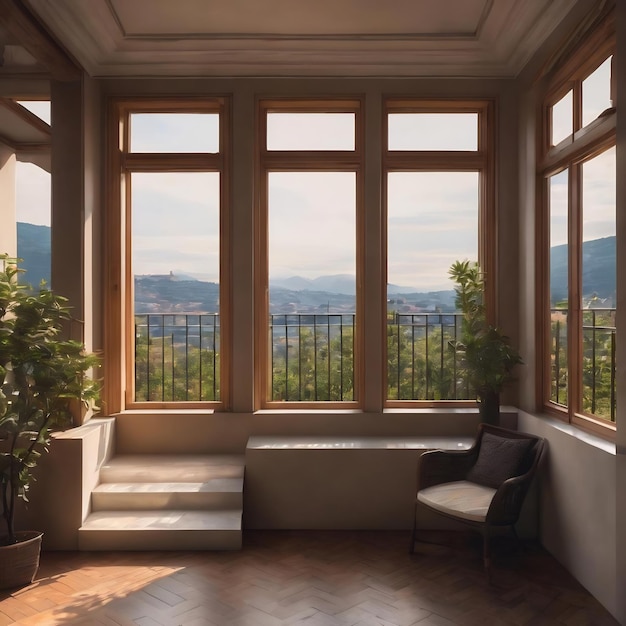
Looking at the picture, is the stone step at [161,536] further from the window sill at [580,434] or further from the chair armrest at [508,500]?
the window sill at [580,434]

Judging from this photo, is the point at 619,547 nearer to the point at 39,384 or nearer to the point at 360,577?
the point at 360,577

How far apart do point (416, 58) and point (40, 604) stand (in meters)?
4.44

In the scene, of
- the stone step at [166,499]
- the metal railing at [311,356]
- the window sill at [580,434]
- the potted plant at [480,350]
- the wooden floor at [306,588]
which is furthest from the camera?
the metal railing at [311,356]

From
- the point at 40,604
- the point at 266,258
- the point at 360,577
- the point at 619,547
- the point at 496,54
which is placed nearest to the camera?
the point at 619,547

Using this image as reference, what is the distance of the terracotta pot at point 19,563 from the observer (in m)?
3.67

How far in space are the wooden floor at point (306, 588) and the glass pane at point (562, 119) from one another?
9.14 feet

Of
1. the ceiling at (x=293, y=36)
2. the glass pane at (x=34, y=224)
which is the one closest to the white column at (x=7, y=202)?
the glass pane at (x=34, y=224)

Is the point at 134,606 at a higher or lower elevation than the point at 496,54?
lower

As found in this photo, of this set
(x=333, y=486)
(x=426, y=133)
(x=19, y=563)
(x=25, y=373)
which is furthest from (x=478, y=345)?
(x=19, y=563)

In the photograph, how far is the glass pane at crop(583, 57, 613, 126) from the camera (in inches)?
143

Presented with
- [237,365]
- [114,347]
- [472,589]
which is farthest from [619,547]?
[114,347]

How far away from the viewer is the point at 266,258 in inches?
205

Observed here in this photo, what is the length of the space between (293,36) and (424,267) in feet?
6.67

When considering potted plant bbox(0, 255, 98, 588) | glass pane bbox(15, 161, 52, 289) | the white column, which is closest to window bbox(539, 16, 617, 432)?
potted plant bbox(0, 255, 98, 588)
